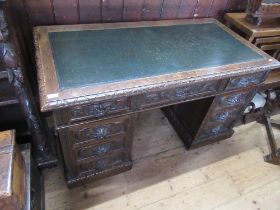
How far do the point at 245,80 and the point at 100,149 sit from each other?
0.87 m

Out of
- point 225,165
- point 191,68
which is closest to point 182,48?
point 191,68

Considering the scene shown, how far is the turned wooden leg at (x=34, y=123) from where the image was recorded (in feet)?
3.29

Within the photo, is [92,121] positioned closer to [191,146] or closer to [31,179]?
[31,179]

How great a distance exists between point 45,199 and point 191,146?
0.98m

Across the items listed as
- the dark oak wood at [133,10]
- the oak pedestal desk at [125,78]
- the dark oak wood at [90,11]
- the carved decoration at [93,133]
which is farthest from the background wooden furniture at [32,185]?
the dark oak wood at [133,10]

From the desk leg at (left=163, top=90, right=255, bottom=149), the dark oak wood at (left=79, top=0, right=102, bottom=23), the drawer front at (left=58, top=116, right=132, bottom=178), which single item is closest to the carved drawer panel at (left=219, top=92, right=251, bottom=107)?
the desk leg at (left=163, top=90, right=255, bottom=149)

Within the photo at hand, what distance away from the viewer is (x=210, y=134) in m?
1.60

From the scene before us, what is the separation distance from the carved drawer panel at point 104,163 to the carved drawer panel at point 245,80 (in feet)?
2.33

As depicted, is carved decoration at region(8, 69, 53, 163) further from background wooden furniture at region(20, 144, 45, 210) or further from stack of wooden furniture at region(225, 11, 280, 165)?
stack of wooden furniture at region(225, 11, 280, 165)

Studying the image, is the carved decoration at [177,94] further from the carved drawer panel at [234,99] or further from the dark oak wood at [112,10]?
the dark oak wood at [112,10]

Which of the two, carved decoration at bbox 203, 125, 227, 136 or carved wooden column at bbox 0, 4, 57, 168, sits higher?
carved wooden column at bbox 0, 4, 57, 168

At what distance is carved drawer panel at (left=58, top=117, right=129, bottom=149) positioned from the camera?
99 centimetres

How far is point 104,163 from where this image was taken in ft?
4.23

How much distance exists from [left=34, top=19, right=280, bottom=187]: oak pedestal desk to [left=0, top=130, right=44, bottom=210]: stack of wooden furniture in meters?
0.19
